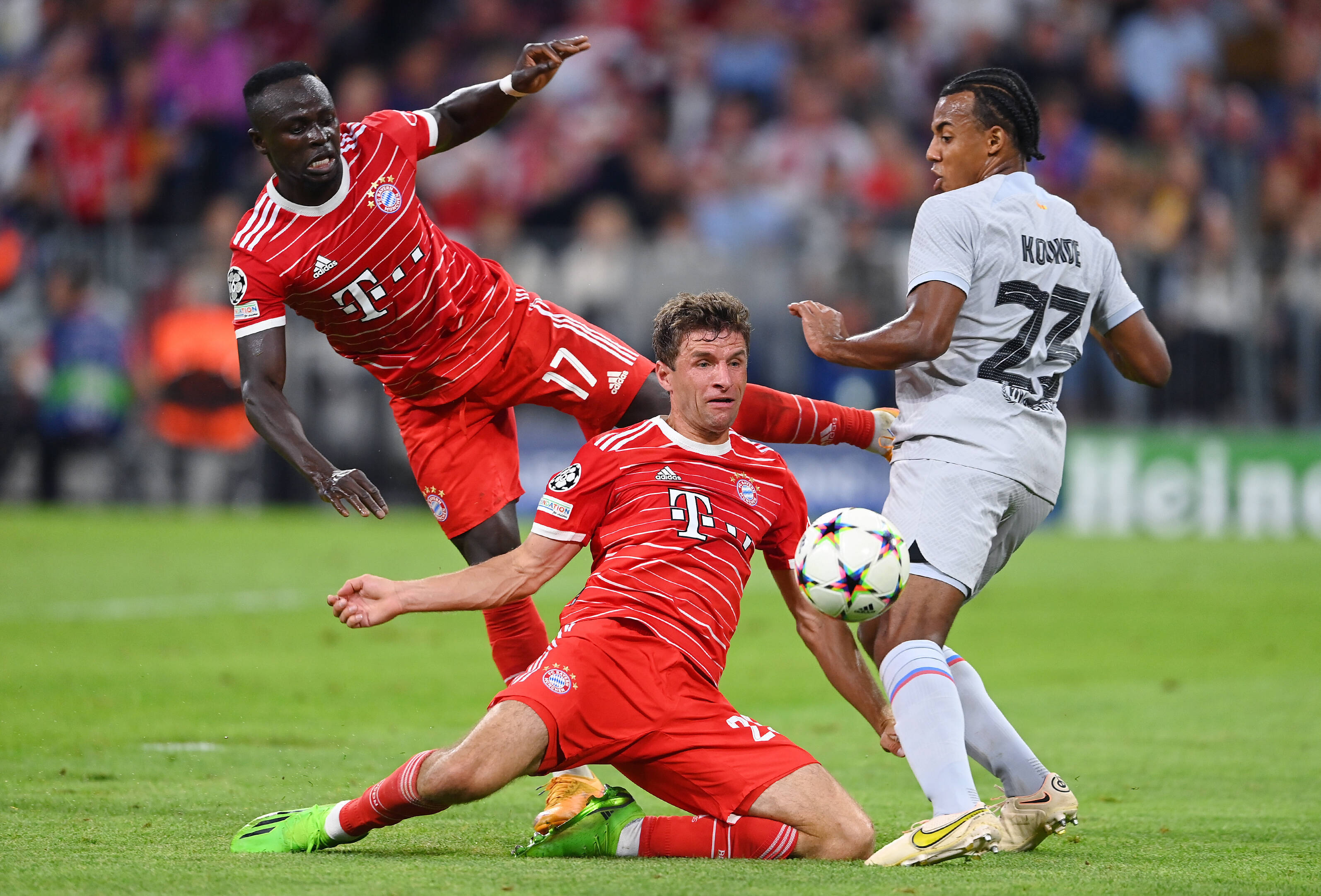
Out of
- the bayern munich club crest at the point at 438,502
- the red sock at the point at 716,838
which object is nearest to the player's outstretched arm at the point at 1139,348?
the red sock at the point at 716,838

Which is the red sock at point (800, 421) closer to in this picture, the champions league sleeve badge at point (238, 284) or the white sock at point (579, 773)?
the white sock at point (579, 773)

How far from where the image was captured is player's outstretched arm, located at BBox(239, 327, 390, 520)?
17.8 feet

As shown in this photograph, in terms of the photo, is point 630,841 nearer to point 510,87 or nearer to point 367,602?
point 367,602

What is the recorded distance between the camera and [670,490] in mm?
5246

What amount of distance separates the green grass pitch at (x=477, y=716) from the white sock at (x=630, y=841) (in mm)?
192

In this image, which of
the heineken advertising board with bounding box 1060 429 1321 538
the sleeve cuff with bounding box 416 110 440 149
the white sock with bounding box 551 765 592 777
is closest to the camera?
the white sock with bounding box 551 765 592 777

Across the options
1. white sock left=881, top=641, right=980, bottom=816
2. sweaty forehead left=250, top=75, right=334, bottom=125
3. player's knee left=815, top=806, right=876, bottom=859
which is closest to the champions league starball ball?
white sock left=881, top=641, right=980, bottom=816

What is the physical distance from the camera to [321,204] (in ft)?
20.2

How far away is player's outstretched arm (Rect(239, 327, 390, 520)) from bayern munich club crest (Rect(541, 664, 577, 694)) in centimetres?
77

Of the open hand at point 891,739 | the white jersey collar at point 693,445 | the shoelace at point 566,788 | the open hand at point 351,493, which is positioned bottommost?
the shoelace at point 566,788

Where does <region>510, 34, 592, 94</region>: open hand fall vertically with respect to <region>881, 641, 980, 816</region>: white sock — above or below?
above

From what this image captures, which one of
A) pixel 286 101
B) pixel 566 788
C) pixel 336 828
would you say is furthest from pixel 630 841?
pixel 286 101

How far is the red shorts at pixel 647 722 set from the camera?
4977 millimetres

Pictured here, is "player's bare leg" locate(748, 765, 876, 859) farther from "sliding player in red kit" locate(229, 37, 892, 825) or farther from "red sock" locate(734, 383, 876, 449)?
"red sock" locate(734, 383, 876, 449)
